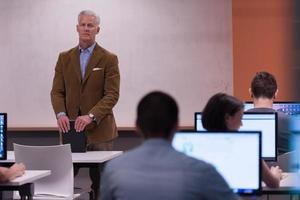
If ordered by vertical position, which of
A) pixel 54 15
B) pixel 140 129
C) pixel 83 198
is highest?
pixel 54 15

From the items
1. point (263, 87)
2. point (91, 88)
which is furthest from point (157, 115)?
point (91, 88)

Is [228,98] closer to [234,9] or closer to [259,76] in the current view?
[259,76]

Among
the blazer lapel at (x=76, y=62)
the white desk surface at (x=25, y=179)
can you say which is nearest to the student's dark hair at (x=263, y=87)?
the blazer lapel at (x=76, y=62)

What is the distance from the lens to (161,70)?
7523mm

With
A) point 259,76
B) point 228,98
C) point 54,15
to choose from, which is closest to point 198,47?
point 54,15

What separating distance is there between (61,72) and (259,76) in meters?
1.82

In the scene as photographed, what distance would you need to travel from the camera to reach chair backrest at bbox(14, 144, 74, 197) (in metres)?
4.00

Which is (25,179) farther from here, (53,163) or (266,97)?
(266,97)

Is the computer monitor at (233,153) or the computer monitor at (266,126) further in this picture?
the computer monitor at (266,126)

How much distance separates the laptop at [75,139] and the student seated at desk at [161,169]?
299 cm

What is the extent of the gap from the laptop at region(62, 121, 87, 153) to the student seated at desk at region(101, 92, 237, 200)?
2989 millimetres

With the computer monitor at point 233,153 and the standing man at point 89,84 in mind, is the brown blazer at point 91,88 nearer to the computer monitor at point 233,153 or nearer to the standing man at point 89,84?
the standing man at point 89,84

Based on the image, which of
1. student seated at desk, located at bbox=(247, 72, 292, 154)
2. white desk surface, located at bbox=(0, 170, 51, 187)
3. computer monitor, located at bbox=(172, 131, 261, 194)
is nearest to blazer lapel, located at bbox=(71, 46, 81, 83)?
student seated at desk, located at bbox=(247, 72, 292, 154)

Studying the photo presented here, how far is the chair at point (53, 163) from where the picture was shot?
13.1 ft
